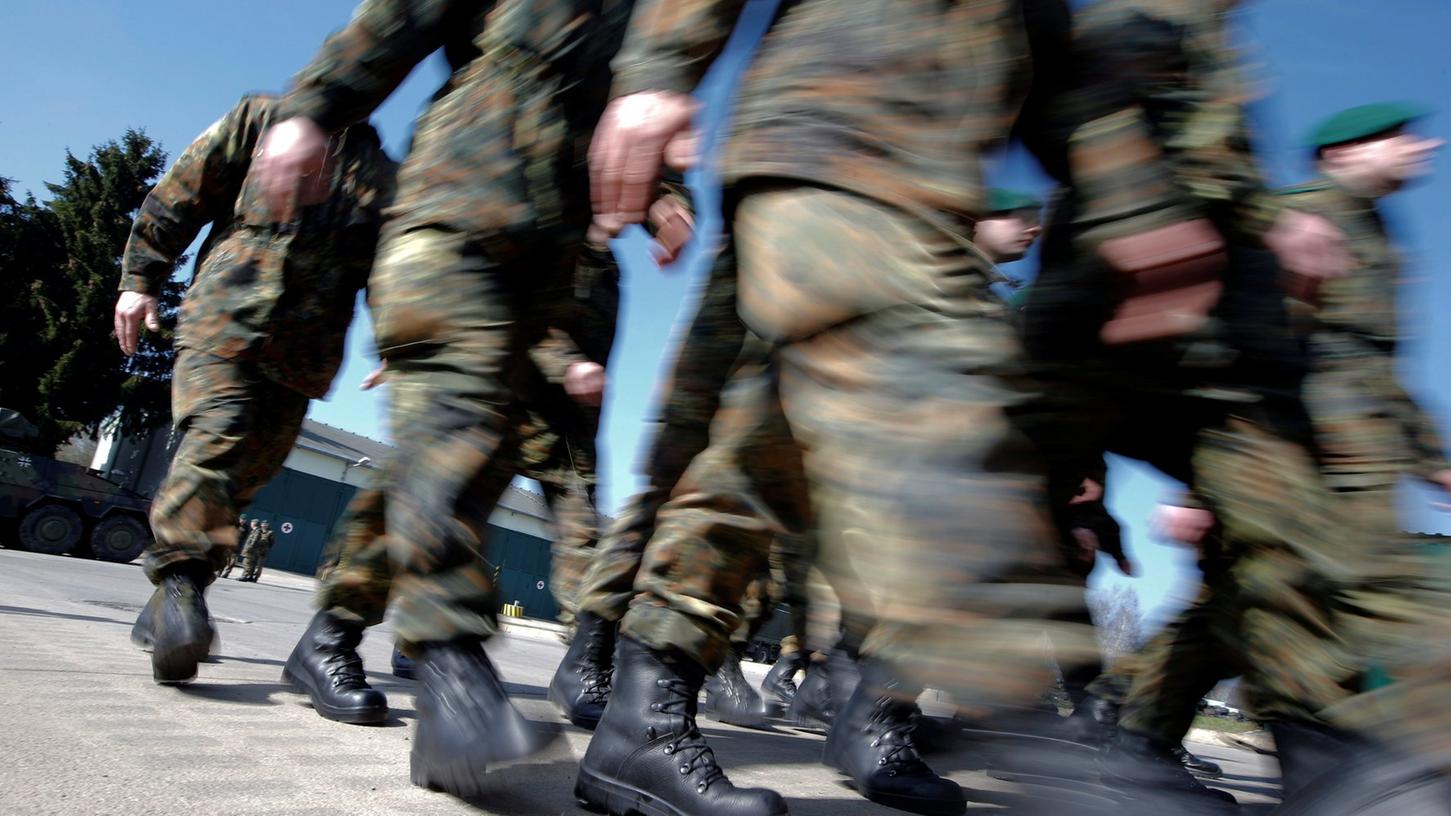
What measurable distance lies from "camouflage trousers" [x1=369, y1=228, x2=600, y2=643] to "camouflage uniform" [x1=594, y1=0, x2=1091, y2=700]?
1.96 feet

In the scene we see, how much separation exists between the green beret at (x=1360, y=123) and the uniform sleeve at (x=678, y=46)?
2138 millimetres

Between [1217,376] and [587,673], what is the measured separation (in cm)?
187

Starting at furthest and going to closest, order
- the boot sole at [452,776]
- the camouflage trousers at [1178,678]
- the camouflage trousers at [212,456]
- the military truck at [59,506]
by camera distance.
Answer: the military truck at [59,506], the camouflage trousers at [1178,678], the camouflage trousers at [212,456], the boot sole at [452,776]

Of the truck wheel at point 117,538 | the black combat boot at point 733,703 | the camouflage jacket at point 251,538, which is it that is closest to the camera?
the black combat boot at point 733,703

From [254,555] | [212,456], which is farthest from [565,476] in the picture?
[254,555]

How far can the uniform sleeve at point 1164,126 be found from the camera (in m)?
1.64

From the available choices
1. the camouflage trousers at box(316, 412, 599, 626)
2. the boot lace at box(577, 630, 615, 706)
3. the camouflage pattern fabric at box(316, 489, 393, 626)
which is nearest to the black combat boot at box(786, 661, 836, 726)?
the camouflage trousers at box(316, 412, 599, 626)

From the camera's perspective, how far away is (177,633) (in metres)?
2.33

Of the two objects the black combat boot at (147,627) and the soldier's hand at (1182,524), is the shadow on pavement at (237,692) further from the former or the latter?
the soldier's hand at (1182,524)

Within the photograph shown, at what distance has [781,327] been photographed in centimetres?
112

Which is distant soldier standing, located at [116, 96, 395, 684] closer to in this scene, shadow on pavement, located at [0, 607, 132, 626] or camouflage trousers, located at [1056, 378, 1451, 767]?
shadow on pavement, located at [0, 607, 132, 626]

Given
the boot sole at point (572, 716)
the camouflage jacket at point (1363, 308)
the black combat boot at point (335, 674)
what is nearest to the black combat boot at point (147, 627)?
the black combat boot at point (335, 674)

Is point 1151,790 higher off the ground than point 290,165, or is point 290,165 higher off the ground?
point 290,165

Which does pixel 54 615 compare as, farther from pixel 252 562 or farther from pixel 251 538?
pixel 251 538
